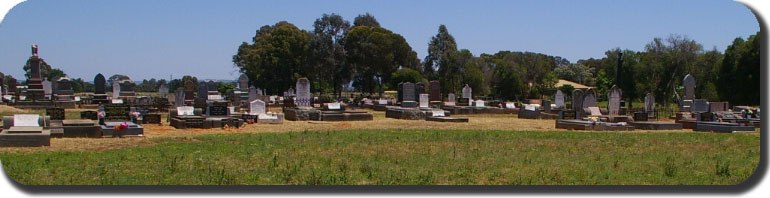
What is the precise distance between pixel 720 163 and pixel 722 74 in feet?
119

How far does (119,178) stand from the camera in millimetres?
9422

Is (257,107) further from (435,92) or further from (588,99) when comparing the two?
(435,92)

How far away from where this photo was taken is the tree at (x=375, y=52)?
6231 centimetres

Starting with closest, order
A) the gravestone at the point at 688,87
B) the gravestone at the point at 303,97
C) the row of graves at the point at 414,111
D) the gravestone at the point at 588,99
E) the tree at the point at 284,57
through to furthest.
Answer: the gravestone at the point at 588,99
the row of graves at the point at 414,111
the gravestone at the point at 303,97
the gravestone at the point at 688,87
the tree at the point at 284,57

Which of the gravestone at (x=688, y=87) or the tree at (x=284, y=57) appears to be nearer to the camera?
the gravestone at (x=688, y=87)

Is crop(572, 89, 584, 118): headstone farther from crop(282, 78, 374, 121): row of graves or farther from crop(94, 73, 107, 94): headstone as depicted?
crop(94, 73, 107, 94): headstone

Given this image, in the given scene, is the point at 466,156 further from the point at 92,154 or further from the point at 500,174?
the point at 92,154

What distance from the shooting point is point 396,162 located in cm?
1151

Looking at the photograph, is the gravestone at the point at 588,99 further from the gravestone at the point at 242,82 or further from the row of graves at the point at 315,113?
the gravestone at the point at 242,82

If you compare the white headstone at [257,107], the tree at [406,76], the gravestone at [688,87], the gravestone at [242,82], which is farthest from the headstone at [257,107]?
the tree at [406,76]

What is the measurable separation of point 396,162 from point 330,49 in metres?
50.5

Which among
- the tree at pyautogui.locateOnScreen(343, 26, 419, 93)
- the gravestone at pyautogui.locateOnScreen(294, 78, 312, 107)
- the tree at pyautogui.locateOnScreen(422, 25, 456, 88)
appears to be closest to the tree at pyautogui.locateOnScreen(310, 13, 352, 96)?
the tree at pyautogui.locateOnScreen(343, 26, 419, 93)

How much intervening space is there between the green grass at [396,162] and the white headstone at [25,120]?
304 centimetres

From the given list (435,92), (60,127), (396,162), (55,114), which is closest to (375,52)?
(435,92)
